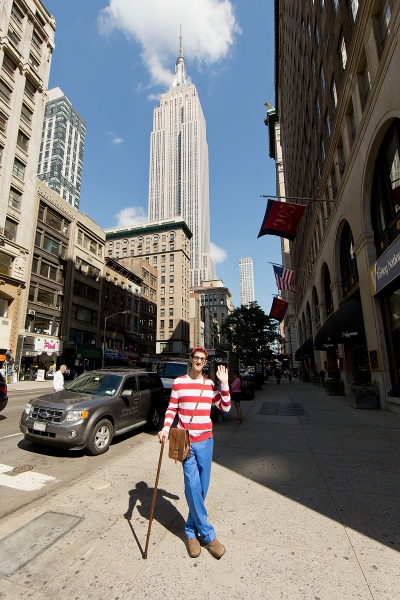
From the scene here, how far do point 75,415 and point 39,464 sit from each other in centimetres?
111

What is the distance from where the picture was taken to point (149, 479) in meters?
5.34

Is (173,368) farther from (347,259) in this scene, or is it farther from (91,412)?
(347,259)

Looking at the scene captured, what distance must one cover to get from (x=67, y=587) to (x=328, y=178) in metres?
23.1

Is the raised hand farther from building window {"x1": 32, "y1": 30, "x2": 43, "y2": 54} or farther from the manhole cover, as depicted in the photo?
building window {"x1": 32, "y1": 30, "x2": 43, "y2": 54}

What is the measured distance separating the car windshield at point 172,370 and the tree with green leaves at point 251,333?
28.1m

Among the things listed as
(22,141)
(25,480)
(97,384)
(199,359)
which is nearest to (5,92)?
(22,141)

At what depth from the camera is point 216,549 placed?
319cm

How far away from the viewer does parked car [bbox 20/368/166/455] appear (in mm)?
6527

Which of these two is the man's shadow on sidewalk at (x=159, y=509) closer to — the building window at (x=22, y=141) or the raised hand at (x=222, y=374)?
the raised hand at (x=222, y=374)

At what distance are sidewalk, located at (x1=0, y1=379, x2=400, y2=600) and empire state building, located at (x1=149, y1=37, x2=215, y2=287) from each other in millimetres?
177829

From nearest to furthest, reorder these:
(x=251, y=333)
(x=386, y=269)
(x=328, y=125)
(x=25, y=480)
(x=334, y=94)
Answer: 1. (x=25, y=480)
2. (x=386, y=269)
3. (x=334, y=94)
4. (x=328, y=125)
5. (x=251, y=333)

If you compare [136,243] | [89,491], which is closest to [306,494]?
[89,491]

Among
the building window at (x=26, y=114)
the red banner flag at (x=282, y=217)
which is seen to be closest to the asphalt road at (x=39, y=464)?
the red banner flag at (x=282, y=217)

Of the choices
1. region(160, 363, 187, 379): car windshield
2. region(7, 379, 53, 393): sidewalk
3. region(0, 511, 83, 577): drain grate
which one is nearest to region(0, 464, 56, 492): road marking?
region(0, 511, 83, 577): drain grate
